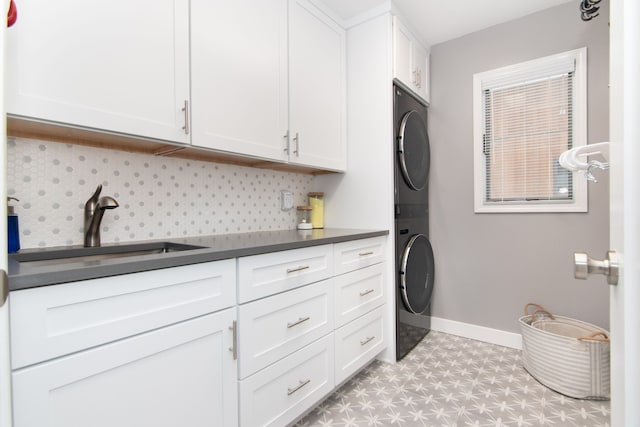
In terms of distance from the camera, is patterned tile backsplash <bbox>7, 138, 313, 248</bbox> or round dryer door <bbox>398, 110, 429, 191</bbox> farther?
round dryer door <bbox>398, 110, 429, 191</bbox>

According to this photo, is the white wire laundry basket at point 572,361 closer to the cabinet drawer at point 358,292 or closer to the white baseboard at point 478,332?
the white baseboard at point 478,332

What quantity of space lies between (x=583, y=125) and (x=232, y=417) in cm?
269

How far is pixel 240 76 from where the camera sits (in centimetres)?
157

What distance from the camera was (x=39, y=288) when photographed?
0.75 meters

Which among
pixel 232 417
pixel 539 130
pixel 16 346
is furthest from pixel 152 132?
→ pixel 539 130

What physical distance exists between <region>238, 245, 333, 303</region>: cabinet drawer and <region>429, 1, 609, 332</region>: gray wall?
1.50 meters

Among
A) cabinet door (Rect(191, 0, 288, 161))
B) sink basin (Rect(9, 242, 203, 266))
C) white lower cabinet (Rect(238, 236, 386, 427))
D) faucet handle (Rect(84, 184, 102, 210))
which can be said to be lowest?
white lower cabinet (Rect(238, 236, 386, 427))

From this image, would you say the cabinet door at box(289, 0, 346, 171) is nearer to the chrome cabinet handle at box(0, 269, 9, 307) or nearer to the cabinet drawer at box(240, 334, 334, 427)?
the cabinet drawer at box(240, 334, 334, 427)

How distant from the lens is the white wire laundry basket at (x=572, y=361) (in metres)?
1.72

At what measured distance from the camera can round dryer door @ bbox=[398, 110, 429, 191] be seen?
222 centimetres

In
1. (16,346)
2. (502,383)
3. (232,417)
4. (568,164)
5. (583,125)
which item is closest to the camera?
(16,346)

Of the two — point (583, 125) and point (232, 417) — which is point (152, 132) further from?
point (583, 125)

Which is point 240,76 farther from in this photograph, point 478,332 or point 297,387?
point 478,332

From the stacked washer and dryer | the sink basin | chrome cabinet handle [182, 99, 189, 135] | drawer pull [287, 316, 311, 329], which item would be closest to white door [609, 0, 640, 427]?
drawer pull [287, 316, 311, 329]
